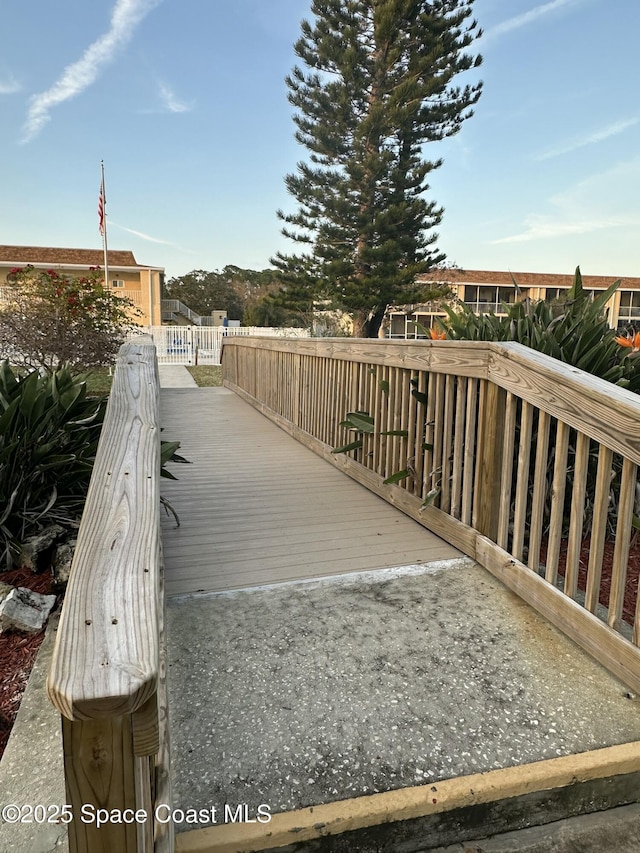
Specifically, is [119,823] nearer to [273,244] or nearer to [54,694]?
[54,694]

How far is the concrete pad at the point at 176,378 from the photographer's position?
13508 mm

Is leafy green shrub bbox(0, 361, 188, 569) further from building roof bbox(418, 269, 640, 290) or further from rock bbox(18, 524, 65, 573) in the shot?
building roof bbox(418, 269, 640, 290)

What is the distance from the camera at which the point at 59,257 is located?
30.2 meters

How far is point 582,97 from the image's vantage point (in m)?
13.2

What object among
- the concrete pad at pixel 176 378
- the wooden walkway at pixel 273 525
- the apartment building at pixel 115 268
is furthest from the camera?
the apartment building at pixel 115 268

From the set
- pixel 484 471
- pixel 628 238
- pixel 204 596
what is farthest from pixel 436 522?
pixel 628 238

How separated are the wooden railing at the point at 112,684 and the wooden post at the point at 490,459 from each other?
174 centimetres

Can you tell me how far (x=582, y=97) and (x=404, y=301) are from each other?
9.77 m

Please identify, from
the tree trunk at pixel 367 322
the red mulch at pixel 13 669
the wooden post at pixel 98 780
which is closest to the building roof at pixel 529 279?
the tree trunk at pixel 367 322

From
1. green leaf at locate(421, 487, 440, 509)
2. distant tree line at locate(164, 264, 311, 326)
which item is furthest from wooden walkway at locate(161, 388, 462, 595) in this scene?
distant tree line at locate(164, 264, 311, 326)

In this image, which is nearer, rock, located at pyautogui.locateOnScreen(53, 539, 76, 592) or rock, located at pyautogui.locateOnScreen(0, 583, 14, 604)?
rock, located at pyautogui.locateOnScreen(0, 583, 14, 604)

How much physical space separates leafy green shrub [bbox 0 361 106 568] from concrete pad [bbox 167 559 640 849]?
0.86m

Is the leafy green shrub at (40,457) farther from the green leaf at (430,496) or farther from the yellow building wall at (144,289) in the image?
the yellow building wall at (144,289)

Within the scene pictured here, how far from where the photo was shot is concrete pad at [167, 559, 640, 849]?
1.51 m
